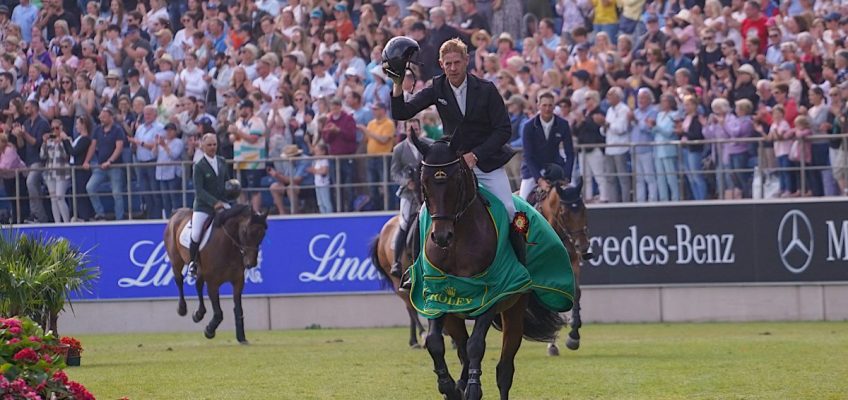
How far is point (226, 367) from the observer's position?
17547 mm

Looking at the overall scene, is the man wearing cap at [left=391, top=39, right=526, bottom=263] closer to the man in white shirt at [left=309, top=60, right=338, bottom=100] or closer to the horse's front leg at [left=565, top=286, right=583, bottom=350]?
the horse's front leg at [left=565, top=286, right=583, bottom=350]

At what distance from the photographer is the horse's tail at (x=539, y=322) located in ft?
42.0

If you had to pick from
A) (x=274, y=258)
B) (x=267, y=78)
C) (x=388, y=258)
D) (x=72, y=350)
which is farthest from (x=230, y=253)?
(x=72, y=350)

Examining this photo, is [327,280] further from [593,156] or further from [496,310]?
Answer: [496,310]

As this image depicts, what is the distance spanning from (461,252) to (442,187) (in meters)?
0.64

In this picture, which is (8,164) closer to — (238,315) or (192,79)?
(192,79)

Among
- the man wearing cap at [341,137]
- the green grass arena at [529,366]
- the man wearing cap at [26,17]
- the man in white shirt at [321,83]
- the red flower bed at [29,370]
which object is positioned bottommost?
the green grass arena at [529,366]

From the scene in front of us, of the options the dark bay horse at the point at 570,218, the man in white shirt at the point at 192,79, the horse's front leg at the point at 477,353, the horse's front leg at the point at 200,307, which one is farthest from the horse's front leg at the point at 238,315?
the horse's front leg at the point at 477,353

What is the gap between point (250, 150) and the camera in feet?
86.2

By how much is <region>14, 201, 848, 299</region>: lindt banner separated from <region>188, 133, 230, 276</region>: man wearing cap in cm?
225

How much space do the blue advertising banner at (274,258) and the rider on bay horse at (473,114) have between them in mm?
13348

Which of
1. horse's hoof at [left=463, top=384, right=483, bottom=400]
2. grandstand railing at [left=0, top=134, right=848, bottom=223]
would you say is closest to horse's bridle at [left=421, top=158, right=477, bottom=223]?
horse's hoof at [left=463, top=384, right=483, bottom=400]

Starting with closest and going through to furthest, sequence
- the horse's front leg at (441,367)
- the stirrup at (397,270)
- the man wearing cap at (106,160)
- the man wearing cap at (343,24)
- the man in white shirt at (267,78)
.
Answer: the horse's front leg at (441,367), the stirrup at (397,270), the man wearing cap at (106,160), the man in white shirt at (267,78), the man wearing cap at (343,24)

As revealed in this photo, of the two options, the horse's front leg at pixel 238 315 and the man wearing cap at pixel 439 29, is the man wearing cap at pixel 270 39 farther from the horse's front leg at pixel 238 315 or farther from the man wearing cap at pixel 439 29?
the horse's front leg at pixel 238 315
